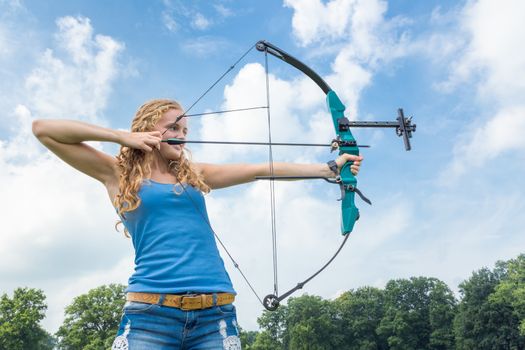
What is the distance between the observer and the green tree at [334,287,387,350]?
38.7 m

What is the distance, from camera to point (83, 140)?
2.41m

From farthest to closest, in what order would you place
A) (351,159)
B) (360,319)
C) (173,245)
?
(360,319)
(351,159)
(173,245)

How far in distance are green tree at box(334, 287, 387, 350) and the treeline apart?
75 millimetres

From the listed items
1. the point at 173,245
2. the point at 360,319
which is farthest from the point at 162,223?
the point at 360,319

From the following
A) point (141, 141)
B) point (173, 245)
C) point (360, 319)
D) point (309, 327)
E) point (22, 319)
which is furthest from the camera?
point (360, 319)

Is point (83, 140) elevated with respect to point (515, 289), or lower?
lower

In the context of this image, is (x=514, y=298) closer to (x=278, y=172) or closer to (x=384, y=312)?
(x=384, y=312)

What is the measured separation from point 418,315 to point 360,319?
4283 millimetres

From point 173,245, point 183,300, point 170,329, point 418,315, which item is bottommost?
point 170,329

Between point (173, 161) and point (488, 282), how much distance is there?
35.6 metres

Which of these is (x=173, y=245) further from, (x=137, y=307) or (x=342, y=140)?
(x=342, y=140)

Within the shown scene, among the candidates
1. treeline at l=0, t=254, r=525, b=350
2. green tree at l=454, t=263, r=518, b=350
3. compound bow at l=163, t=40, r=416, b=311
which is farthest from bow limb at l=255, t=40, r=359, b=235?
green tree at l=454, t=263, r=518, b=350

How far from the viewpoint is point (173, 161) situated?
101 inches

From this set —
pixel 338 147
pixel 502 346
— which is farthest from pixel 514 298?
pixel 338 147
